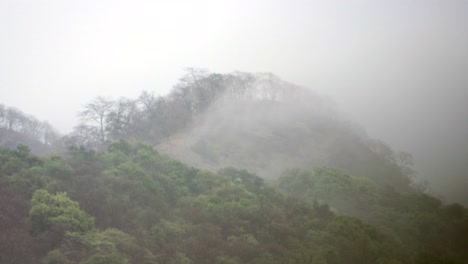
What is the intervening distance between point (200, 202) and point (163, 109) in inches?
1233

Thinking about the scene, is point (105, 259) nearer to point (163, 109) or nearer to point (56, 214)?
point (56, 214)

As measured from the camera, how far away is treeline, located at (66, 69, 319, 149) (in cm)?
4681

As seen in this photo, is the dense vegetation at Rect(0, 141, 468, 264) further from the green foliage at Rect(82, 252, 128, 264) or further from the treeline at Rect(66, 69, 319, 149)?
the treeline at Rect(66, 69, 319, 149)

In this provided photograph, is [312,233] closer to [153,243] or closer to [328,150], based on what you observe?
[153,243]

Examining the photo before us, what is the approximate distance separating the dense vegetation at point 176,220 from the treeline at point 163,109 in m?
13.9

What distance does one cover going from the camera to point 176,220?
22594 millimetres

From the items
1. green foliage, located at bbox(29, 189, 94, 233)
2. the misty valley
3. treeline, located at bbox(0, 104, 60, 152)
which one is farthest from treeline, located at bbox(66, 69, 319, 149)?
green foliage, located at bbox(29, 189, 94, 233)

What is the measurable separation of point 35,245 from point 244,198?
14080mm

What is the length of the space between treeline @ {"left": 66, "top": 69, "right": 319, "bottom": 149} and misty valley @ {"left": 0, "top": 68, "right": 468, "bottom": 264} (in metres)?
0.20

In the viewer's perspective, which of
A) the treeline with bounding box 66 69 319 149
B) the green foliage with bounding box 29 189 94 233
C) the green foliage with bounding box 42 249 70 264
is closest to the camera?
the green foliage with bounding box 42 249 70 264

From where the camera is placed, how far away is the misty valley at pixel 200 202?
1825cm

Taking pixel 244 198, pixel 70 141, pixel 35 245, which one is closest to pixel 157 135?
pixel 70 141

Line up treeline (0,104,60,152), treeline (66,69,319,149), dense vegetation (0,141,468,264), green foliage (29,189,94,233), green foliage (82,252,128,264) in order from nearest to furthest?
green foliage (82,252,128,264)
dense vegetation (0,141,468,264)
green foliage (29,189,94,233)
treeline (66,69,319,149)
treeline (0,104,60,152)

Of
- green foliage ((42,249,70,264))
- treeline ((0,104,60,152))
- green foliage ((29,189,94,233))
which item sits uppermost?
treeline ((0,104,60,152))
